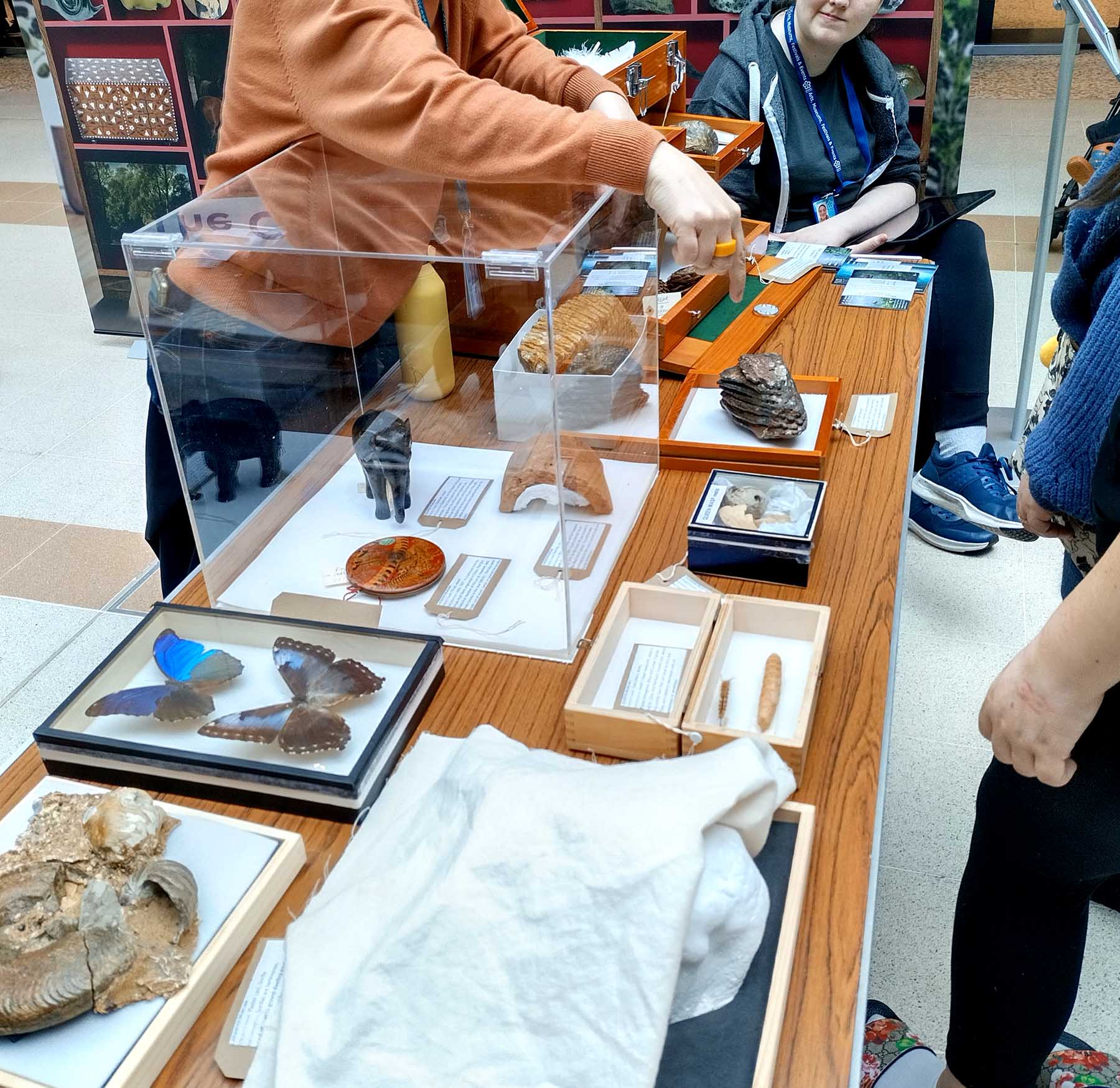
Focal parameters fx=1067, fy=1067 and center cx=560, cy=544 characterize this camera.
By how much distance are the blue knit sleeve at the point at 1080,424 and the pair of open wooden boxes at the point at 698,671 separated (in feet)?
0.86

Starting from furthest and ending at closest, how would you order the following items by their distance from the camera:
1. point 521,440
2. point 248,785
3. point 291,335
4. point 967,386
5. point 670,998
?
point 967,386 → point 291,335 → point 521,440 → point 248,785 → point 670,998

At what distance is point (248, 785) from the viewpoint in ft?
3.38

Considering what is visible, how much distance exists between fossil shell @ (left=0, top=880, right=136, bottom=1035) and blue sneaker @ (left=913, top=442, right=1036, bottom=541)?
84.2 inches

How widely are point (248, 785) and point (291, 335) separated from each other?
64cm

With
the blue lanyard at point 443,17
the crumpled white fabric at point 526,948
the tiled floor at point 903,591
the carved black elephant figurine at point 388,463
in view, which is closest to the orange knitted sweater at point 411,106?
the blue lanyard at point 443,17

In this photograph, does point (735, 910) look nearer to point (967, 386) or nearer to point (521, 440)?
point (521, 440)

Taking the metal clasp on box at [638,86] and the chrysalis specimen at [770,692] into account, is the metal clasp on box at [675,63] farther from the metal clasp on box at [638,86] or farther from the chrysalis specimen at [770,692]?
the chrysalis specimen at [770,692]

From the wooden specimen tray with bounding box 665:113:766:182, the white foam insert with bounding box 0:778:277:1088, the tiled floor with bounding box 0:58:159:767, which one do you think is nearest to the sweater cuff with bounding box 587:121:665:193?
the white foam insert with bounding box 0:778:277:1088

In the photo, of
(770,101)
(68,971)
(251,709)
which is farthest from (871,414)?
(68,971)

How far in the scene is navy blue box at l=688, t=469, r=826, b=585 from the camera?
49.9 inches

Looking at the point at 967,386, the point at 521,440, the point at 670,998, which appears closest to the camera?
the point at 670,998

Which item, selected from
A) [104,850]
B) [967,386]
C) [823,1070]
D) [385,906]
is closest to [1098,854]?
[823,1070]

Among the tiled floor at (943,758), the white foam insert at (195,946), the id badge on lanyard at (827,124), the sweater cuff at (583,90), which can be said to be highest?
the sweater cuff at (583,90)

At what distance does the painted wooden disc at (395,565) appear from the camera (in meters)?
1.29
